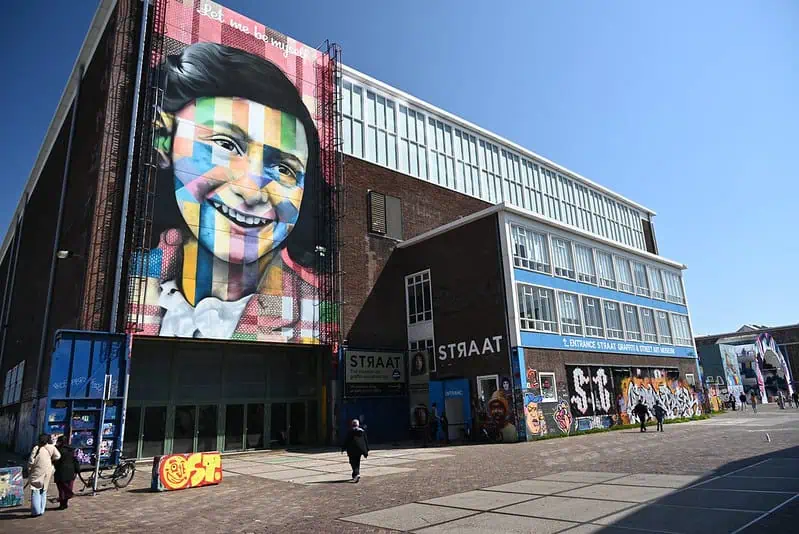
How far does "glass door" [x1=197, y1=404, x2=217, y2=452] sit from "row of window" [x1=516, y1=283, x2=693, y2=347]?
16.9 meters

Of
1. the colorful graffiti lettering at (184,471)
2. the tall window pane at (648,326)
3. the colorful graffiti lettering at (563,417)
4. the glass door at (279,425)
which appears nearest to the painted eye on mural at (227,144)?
the glass door at (279,425)

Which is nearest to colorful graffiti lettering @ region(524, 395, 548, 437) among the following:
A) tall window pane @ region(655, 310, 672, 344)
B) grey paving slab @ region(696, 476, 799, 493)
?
grey paving slab @ region(696, 476, 799, 493)

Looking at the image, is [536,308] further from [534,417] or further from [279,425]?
[279,425]

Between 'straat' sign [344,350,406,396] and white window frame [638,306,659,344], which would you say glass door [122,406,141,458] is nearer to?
'straat' sign [344,350,406,396]

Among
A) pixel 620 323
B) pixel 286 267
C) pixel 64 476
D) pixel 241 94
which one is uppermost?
pixel 241 94

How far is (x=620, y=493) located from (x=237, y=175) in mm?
23317

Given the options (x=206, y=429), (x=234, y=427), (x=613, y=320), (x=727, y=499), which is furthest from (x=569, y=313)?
(x=727, y=499)

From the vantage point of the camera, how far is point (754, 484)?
11.1m

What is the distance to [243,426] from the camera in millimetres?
28031

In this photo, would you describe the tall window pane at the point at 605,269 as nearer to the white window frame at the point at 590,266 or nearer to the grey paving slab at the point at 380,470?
the white window frame at the point at 590,266

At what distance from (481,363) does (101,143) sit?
72.9 ft

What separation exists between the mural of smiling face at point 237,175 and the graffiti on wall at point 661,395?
80.7 ft

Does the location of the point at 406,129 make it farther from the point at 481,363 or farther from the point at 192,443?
the point at 192,443

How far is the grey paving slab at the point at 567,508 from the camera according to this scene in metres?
9.04
